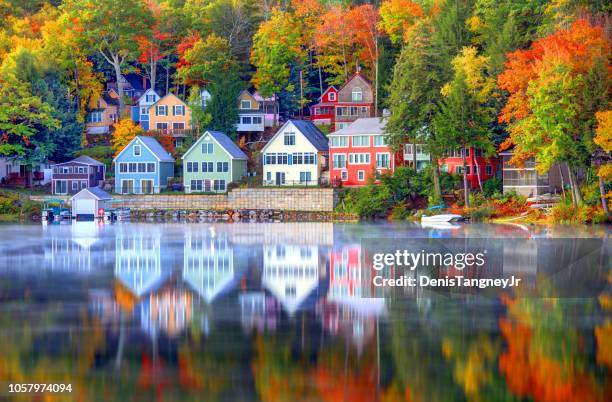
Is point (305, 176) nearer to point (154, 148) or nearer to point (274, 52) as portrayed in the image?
point (154, 148)

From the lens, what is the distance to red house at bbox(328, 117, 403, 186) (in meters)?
81.9

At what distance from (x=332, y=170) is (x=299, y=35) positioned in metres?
19.0

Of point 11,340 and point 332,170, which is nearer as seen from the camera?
point 11,340

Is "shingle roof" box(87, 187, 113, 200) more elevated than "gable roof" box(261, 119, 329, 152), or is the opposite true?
"gable roof" box(261, 119, 329, 152)

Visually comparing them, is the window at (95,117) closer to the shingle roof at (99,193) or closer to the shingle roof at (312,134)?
the shingle roof at (99,193)

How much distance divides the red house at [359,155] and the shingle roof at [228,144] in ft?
29.0

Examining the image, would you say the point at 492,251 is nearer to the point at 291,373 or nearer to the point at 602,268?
the point at 602,268

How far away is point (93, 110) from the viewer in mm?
98062

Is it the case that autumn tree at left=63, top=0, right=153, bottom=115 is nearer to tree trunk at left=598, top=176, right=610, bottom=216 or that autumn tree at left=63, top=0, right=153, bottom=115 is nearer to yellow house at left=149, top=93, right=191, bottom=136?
yellow house at left=149, top=93, right=191, bottom=136

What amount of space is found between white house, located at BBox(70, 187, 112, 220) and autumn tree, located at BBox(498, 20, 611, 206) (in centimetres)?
3781

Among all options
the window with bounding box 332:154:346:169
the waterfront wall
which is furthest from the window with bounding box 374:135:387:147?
the waterfront wall

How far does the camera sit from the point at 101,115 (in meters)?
97.8

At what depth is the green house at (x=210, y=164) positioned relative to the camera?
84.8 meters

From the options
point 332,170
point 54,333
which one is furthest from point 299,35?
point 54,333
